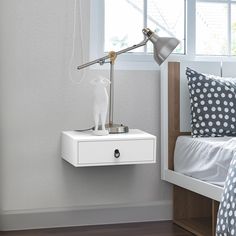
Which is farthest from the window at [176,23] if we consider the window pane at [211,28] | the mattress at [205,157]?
the mattress at [205,157]

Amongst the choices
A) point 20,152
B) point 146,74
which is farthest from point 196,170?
point 20,152

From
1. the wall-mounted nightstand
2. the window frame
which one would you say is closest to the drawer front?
the wall-mounted nightstand

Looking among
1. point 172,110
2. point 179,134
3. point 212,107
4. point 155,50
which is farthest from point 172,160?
point 155,50

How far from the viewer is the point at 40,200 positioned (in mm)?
3186

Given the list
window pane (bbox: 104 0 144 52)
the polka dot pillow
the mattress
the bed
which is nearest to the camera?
the mattress

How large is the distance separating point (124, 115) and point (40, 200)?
0.72 m

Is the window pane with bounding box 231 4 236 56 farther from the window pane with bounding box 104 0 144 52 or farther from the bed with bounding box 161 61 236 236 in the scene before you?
→ the window pane with bounding box 104 0 144 52

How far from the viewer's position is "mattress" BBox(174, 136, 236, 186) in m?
2.68

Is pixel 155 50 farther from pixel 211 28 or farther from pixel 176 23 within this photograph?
pixel 211 28

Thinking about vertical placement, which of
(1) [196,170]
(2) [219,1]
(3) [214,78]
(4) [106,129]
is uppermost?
(2) [219,1]

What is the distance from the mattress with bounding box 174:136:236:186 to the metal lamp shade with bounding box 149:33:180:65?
0.50m

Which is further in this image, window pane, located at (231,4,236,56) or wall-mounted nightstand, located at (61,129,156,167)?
window pane, located at (231,4,236,56)

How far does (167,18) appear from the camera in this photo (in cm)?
351

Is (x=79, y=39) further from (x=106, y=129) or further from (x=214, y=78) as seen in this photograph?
(x=214, y=78)
